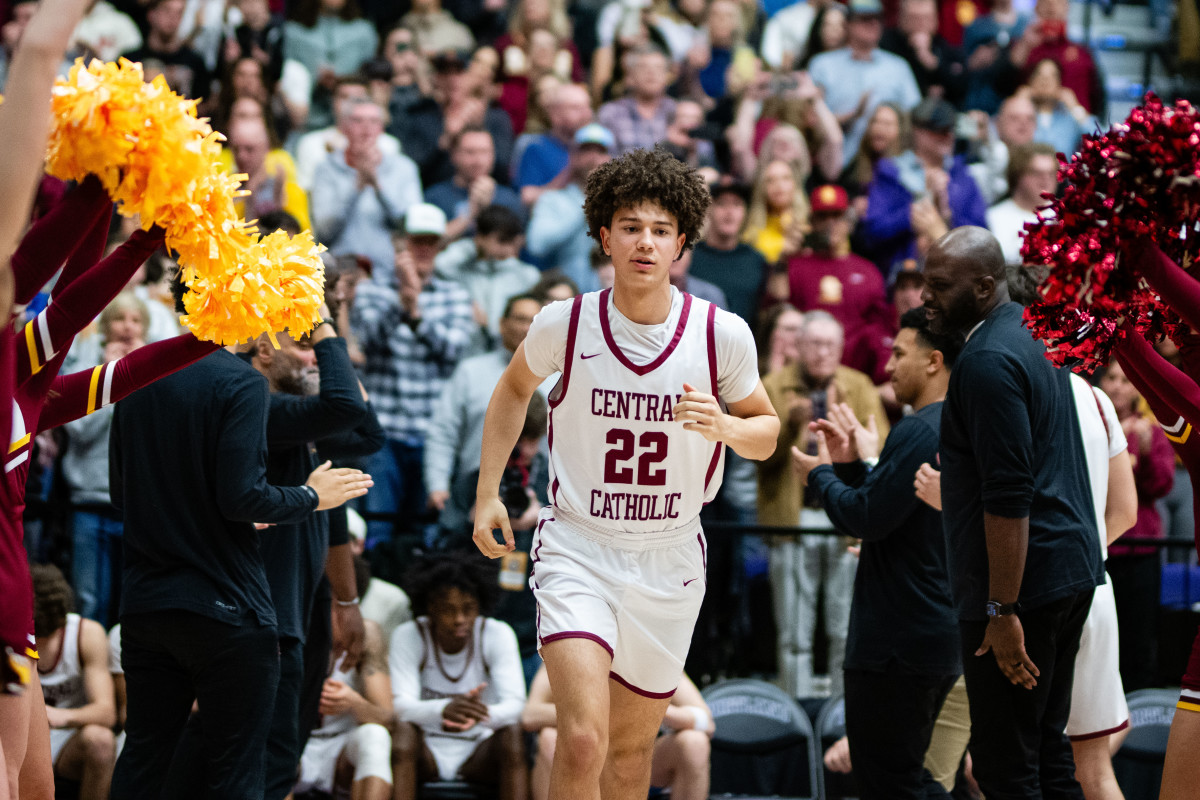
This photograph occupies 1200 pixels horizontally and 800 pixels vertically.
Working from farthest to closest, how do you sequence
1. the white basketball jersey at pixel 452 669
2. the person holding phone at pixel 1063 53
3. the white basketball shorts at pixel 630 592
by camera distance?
the person holding phone at pixel 1063 53 < the white basketball jersey at pixel 452 669 < the white basketball shorts at pixel 630 592

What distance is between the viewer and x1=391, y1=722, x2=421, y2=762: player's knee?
6000mm

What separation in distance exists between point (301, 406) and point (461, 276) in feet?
11.7

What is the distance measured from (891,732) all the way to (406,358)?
12.8ft

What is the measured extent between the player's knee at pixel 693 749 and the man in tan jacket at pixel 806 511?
40.6 inches

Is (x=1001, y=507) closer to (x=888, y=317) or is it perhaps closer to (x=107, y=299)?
(x=107, y=299)

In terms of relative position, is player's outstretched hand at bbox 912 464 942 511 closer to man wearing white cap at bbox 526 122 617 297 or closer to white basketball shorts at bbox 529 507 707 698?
white basketball shorts at bbox 529 507 707 698

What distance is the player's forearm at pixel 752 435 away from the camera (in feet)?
13.4

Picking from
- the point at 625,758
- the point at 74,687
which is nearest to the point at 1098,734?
the point at 625,758

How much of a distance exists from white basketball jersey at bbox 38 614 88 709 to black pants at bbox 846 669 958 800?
11.3ft

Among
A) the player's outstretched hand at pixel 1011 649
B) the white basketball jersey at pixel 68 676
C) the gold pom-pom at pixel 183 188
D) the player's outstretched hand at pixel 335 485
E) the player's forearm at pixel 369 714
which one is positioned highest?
the gold pom-pom at pixel 183 188

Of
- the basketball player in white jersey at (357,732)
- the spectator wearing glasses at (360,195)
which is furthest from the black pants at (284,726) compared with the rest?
the spectator wearing glasses at (360,195)

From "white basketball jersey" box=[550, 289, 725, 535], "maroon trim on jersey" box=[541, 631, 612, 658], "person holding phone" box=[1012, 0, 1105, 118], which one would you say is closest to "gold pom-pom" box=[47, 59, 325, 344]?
"white basketball jersey" box=[550, 289, 725, 535]

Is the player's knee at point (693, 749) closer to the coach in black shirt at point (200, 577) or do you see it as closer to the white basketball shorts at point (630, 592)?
the white basketball shorts at point (630, 592)

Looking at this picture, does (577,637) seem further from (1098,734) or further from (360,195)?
(360,195)
